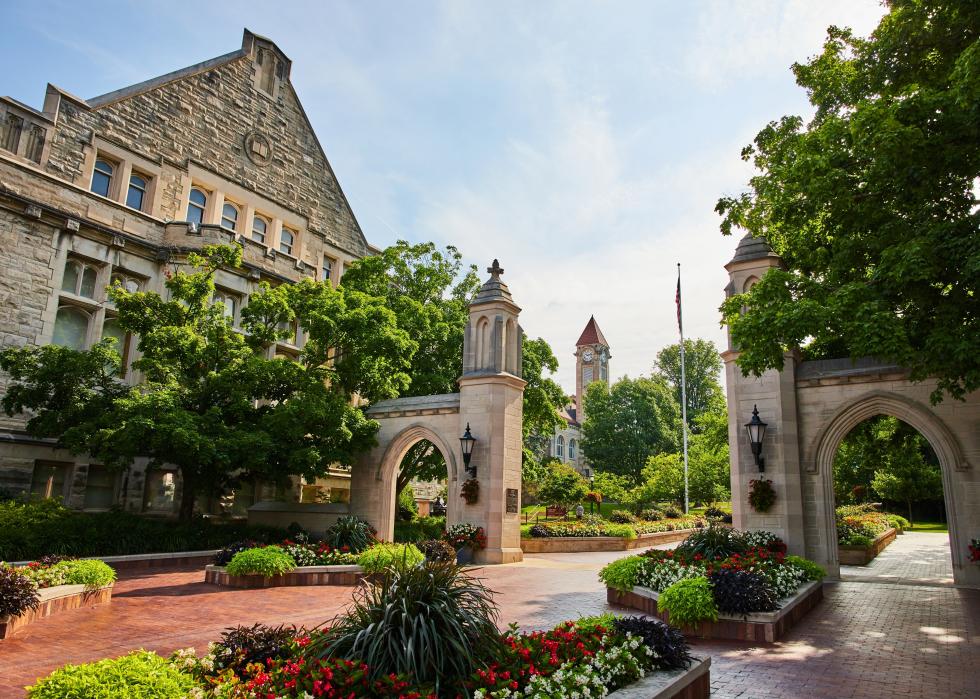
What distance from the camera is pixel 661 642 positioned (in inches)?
230

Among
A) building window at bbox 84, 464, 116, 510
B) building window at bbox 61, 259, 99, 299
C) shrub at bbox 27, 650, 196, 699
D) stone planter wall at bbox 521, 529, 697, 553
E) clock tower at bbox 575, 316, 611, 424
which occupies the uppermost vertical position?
clock tower at bbox 575, 316, 611, 424

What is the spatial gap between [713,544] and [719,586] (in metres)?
3.15

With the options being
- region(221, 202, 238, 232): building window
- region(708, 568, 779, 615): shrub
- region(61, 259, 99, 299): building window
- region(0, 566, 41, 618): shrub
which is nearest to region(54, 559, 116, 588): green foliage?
region(0, 566, 41, 618): shrub

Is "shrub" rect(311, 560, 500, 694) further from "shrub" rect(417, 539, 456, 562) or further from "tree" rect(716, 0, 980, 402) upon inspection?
"shrub" rect(417, 539, 456, 562)

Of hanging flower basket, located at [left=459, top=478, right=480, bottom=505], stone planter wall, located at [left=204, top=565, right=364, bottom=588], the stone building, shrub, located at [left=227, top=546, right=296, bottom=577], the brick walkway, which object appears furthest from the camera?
the stone building

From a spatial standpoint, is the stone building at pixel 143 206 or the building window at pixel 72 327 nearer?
the stone building at pixel 143 206

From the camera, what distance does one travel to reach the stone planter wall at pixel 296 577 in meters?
12.0

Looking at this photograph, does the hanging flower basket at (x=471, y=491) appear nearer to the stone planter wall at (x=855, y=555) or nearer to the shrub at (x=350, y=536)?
the shrub at (x=350, y=536)

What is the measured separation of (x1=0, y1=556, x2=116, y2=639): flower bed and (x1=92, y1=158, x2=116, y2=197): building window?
14989 millimetres

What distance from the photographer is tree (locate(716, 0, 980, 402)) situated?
9.47 metres

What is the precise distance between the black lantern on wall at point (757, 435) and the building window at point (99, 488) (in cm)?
1813

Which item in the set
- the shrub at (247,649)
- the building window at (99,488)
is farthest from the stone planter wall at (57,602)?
the building window at (99,488)

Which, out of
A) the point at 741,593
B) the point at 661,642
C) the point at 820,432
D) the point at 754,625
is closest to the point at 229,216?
the point at 820,432

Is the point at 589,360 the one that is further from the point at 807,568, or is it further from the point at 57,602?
the point at 57,602
